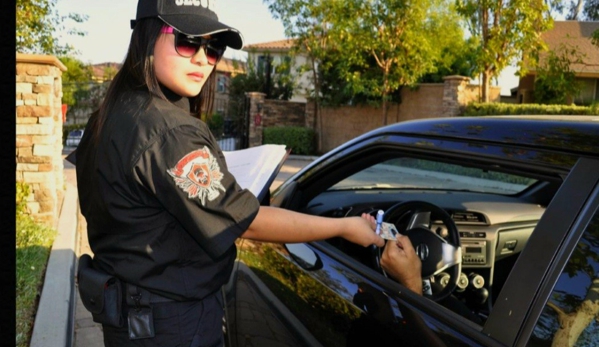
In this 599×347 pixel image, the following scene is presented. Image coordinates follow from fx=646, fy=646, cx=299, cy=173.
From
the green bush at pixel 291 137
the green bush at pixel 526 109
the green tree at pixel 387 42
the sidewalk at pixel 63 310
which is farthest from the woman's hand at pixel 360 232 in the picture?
the green bush at pixel 291 137

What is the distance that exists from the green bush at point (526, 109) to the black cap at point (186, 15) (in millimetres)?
12267

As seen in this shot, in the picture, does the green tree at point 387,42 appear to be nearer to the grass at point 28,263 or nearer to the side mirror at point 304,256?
the grass at point 28,263

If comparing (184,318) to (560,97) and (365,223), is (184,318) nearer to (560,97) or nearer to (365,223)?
(365,223)

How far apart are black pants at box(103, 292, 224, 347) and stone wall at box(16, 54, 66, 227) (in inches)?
210

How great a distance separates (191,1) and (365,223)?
0.83 m

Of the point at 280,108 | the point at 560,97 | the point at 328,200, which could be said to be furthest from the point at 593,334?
the point at 280,108

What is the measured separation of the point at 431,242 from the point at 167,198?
41.6 inches

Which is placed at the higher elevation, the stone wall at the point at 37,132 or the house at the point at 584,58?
the house at the point at 584,58

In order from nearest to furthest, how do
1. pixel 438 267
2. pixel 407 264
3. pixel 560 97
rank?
pixel 407 264, pixel 438 267, pixel 560 97

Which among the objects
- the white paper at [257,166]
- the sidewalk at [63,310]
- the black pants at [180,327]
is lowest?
the sidewalk at [63,310]

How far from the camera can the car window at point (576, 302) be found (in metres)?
1.35

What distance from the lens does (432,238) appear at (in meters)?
2.31

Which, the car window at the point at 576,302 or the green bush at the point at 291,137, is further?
the green bush at the point at 291,137

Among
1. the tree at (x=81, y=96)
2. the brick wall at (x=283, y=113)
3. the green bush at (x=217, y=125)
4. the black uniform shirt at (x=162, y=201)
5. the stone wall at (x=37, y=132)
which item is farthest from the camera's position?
the green bush at (x=217, y=125)
